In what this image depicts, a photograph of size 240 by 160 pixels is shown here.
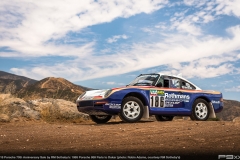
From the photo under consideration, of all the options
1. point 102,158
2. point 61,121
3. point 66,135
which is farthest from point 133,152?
point 61,121

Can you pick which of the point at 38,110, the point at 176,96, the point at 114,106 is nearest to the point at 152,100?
the point at 176,96

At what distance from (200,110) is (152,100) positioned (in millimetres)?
2294

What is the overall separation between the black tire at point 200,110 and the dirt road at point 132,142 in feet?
11.5

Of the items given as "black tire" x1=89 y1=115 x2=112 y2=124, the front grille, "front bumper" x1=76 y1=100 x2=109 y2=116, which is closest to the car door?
"front bumper" x1=76 y1=100 x2=109 y2=116

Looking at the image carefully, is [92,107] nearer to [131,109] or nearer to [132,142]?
[131,109]

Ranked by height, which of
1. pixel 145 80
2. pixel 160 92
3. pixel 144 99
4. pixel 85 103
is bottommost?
pixel 85 103

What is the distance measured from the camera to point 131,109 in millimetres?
10789

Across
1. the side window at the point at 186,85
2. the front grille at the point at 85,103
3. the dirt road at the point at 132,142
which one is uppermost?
the side window at the point at 186,85

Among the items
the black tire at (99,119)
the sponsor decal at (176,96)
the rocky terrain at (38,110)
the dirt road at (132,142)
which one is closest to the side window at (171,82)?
the sponsor decal at (176,96)

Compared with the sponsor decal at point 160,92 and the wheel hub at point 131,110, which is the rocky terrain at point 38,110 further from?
the sponsor decal at point 160,92

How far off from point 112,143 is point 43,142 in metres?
1.50

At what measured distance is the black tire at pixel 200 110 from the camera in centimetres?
1237

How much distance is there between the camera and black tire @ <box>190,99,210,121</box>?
1237 centimetres

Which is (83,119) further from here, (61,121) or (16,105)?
(16,105)
